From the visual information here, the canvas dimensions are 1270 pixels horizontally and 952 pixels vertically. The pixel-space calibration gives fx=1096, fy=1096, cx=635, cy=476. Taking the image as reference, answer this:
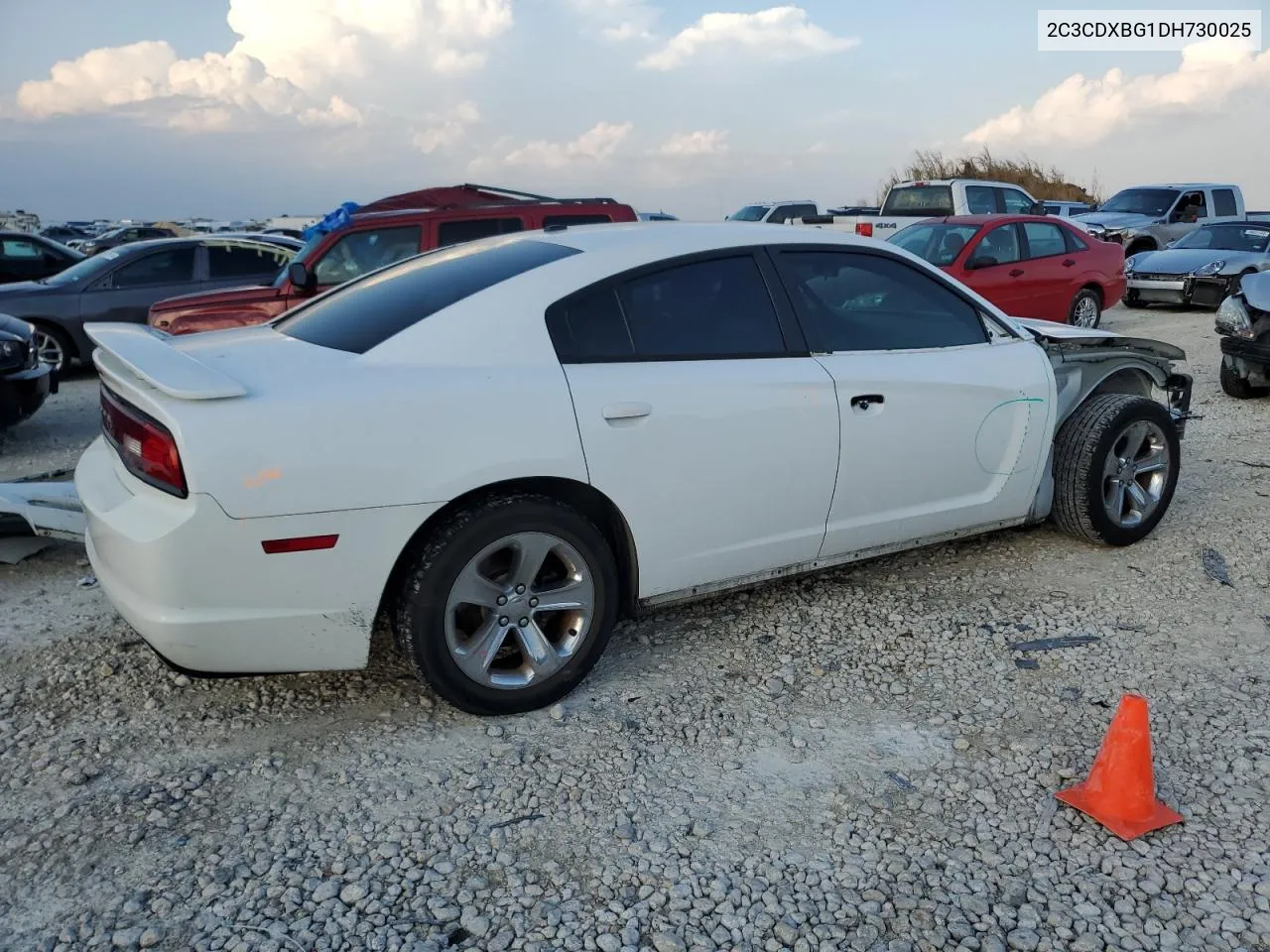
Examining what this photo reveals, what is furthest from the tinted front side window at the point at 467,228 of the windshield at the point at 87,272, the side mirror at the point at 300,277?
the windshield at the point at 87,272

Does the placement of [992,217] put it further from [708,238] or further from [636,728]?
[636,728]

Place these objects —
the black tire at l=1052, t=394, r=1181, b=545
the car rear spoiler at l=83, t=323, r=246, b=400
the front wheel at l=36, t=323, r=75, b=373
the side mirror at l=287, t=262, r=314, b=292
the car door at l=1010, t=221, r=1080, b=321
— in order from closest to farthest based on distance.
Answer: the car rear spoiler at l=83, t=323, r=246, b=400, the black tire at l=1052, t=394, r=1181, b=545, the side mirror at l=287, t=262, r=314, b=292, the front wheel at l=36, t=323, r=75, b=373, the car door at l=1010, t=221, r=1080, b=321

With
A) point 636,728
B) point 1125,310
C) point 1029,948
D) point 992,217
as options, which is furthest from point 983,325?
point 1125,310

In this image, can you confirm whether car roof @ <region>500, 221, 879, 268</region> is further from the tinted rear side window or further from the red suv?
the red suv

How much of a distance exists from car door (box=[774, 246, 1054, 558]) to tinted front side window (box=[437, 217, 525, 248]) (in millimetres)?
5023

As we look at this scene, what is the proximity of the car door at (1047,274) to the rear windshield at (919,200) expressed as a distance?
399 centimetres

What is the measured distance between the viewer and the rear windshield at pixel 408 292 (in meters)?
3.62

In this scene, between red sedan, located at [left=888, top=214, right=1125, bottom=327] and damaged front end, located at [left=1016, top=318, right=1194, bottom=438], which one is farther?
red sedan, located at [left=888, top=214, right=1125, bottom=327]

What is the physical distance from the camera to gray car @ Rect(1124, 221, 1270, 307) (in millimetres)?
14133

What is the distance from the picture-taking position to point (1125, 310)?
16359 mm

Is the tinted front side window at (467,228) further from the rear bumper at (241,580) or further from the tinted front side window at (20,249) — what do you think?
the tinted front side window at (20,249)

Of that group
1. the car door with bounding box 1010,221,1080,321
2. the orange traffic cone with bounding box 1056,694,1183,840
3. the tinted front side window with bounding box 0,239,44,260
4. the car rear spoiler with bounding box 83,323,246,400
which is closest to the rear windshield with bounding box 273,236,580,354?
the car rear spoiler with bounding box 83,323,246,400

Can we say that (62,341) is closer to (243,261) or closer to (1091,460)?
(243,261)

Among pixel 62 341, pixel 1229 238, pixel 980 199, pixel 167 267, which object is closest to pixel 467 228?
pixel 167 267
